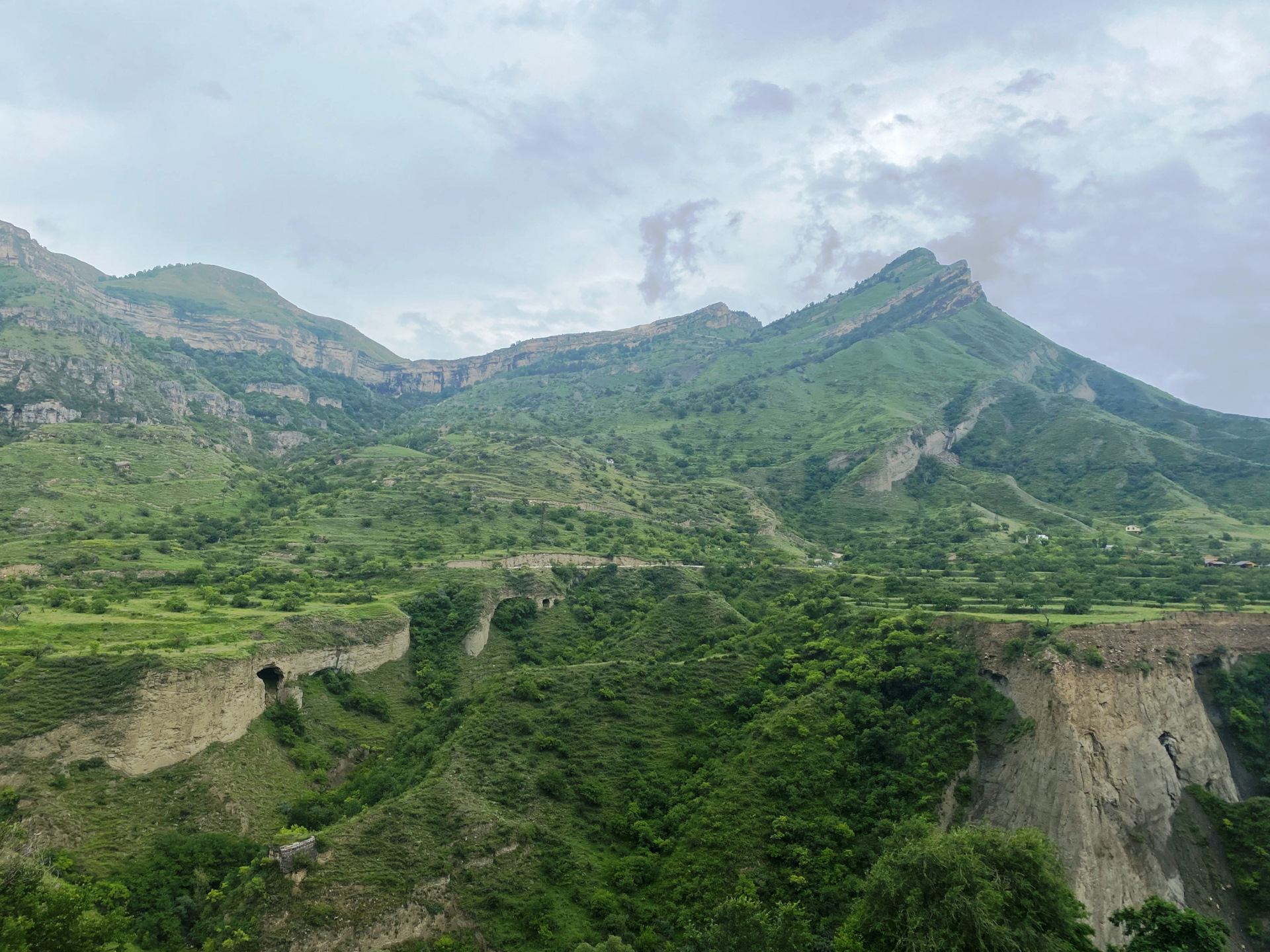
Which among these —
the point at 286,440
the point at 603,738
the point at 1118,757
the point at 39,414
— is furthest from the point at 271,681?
the point at 286,440

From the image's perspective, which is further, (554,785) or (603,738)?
(603,738)

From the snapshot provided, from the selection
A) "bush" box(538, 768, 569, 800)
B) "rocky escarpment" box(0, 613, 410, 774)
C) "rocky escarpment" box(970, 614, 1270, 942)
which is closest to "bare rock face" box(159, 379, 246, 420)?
"rocky escarpment" box(0, 613, 410, 774)

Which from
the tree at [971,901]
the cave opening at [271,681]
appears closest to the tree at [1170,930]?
the tree at [971,901]

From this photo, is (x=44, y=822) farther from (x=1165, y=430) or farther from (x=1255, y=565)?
(x=1165, y=430)

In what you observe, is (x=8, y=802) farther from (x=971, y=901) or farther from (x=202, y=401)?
(x=202, y=401)

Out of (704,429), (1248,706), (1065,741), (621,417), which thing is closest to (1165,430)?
(704,429)

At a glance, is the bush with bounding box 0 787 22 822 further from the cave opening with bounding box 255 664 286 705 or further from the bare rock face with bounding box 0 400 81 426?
the bare rock face with bounding box 0 400 81 426
